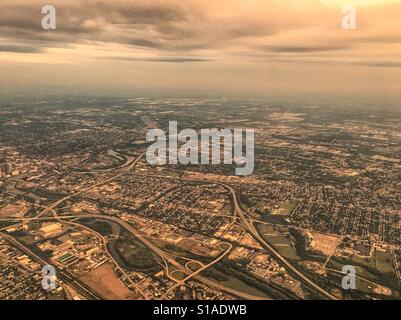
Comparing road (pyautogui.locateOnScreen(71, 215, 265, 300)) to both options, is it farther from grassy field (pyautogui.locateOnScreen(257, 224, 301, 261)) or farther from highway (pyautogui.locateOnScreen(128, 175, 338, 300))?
grassy field (pyautogui.locateOnScreen(257, 224, 301, 261))

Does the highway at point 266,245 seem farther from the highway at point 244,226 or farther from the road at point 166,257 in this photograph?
the road at point 166,257

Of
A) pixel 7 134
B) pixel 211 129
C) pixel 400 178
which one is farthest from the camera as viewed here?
pixel 211 129

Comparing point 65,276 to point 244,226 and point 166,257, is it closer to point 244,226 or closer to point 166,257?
point 166,257

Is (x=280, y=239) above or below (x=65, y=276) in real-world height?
above

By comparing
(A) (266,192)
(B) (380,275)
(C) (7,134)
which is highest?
(C) (7,134)

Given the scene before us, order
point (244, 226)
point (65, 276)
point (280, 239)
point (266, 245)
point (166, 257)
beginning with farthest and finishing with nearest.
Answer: point (244, 226), point (280, 239), point (266, 245), point (166, 257), point (65, 276)

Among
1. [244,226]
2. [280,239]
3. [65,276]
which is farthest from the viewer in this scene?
[244,226]

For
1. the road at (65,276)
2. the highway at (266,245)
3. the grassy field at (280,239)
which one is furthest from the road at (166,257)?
the grassy field at (280,239)

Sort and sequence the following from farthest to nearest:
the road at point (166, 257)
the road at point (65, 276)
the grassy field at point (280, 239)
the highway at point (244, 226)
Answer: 1. the grassy field at point (280, 239)
2. the highway at point (244, 226)
3. the road at point (166, 257)
4. the road at point (65, 276)

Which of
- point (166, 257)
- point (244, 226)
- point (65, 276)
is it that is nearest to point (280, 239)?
point (244, 226)

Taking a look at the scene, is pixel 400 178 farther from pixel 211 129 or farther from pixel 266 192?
pixel 211 129
